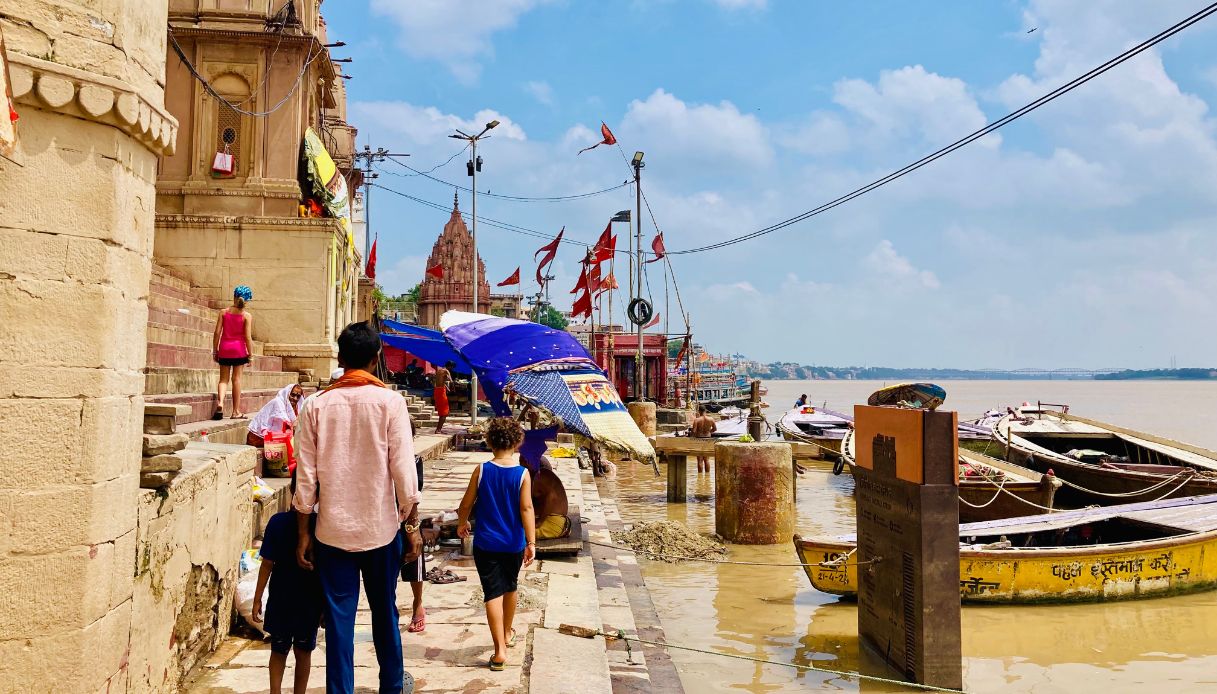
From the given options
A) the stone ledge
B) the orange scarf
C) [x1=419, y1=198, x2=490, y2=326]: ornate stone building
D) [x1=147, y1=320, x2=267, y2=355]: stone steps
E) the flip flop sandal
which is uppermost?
[x1=419, y1=198, x2=490, y2=326]: ornate stone building

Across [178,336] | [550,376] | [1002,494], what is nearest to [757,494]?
[1002,494]

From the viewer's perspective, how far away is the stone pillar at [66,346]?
319cm

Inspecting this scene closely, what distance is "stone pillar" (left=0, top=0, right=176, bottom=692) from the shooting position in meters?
3.19

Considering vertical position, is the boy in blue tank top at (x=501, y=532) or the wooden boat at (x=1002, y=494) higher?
the boy in blue tank top at (x=501, y=532)

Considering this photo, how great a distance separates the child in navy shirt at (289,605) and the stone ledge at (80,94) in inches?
73.9

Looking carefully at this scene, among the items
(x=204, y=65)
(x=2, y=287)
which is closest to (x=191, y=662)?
(x=2, y=287)

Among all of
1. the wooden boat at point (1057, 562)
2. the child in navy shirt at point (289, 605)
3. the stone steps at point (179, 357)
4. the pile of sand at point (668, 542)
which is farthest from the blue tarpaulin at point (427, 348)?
the child in navy shirt at point (289, 605)

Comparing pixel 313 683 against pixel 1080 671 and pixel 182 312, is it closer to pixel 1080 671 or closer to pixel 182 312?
pixel 1080 671

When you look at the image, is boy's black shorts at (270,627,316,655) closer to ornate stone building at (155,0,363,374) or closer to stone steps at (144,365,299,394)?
stone steps at (144,365,299,394)

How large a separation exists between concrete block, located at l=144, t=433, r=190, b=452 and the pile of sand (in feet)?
26.1

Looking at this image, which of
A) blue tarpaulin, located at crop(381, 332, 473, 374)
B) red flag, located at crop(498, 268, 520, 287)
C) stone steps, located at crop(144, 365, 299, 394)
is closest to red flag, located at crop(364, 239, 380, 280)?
red flag, located at crop(498, 268, 520, 287)

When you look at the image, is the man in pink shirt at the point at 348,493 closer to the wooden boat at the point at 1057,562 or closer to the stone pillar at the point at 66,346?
the stone pillar at the point at 66,346

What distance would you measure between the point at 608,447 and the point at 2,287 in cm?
505

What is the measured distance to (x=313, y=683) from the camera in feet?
14.7
